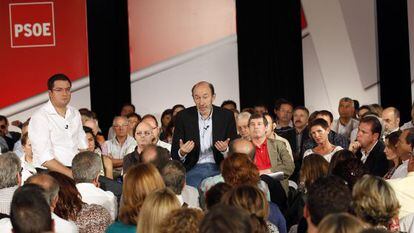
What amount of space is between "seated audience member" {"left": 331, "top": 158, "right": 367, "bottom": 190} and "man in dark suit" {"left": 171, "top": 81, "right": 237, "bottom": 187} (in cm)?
173

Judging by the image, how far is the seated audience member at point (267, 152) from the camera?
7527mm

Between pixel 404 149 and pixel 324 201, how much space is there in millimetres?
2646

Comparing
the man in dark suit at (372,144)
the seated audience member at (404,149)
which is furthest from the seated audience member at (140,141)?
the seated audience member at (404,149)

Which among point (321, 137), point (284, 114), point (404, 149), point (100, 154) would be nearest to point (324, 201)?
point (404, 149)

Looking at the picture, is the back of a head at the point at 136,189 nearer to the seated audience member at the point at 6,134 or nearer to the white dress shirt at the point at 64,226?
the white dress shirt at the point at 64,226

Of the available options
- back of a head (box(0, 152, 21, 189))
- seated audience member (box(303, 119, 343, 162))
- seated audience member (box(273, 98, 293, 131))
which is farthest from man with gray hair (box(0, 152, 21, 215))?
seated audience member (box(273, 98, 293, 131))

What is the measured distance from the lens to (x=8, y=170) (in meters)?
5.52

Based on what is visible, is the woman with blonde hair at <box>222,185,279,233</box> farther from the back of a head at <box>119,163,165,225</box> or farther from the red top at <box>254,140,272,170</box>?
the red top at <box>254,140,272,170</box>

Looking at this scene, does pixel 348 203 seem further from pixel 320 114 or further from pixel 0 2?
pixel 0 2

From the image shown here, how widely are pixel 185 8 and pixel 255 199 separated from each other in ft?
27.0

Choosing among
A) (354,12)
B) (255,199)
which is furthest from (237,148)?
(354,12)

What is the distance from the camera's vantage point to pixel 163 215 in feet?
13.1

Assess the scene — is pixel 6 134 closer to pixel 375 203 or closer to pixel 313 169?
pixel 313 169

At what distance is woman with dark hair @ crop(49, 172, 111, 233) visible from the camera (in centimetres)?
502
